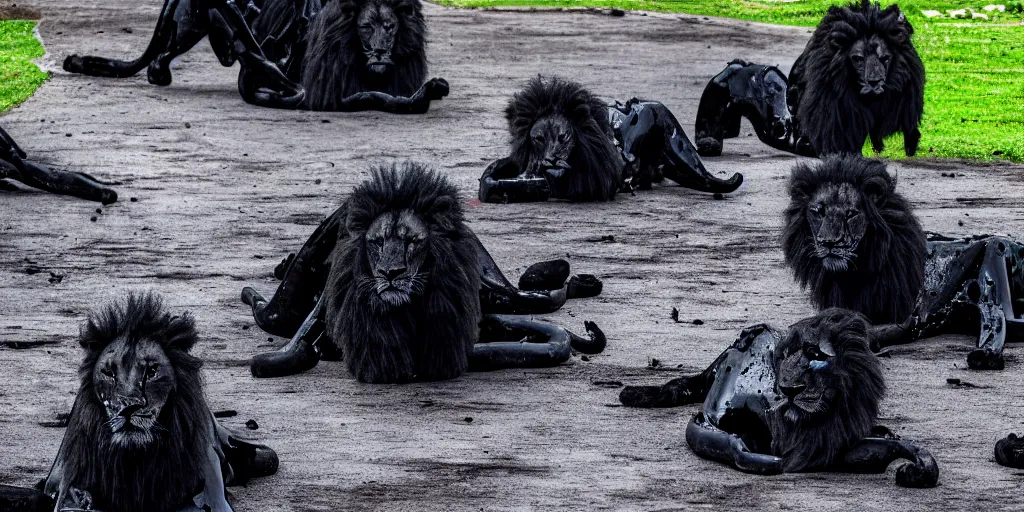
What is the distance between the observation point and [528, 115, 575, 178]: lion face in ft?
Answer: 46.7

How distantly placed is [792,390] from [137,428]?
8.79 feet

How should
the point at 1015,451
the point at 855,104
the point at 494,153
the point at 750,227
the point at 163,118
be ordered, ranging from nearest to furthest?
the point at 1015,451, the point at 750,227, the point at 855,104, the point at 494,153, the point at 163,118

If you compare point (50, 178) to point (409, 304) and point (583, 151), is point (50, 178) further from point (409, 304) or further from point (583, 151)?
point (409, 304)

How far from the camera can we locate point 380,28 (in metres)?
17.8

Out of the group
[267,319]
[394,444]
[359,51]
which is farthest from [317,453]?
[359,51]

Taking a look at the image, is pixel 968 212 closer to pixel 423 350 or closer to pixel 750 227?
pixel 750 227

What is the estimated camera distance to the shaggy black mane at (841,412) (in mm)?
7566

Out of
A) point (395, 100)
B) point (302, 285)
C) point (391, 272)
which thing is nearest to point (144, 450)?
point (391, 272)

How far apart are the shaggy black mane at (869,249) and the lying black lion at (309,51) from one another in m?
8.30

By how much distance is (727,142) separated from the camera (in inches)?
704

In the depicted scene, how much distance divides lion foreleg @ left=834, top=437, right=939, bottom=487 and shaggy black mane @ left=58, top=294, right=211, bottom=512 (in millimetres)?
2684

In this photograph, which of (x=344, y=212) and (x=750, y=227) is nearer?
(x=344, y=212)

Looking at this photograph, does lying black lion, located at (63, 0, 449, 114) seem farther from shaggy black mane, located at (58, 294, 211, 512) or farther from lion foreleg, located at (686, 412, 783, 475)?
shaggy black mane, located at (58, 294, 211, 512)

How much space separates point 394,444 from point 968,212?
7.14 metres
